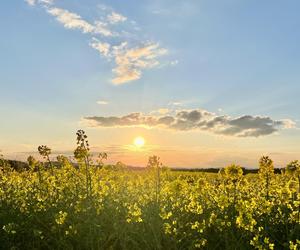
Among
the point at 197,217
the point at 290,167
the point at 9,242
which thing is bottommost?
the point at 9,242

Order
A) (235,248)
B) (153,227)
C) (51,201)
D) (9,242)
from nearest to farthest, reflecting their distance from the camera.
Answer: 1. (235,248)
2. (153,227)
3. (9,242)
4. (51,201)

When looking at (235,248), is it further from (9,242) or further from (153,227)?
(9,242)

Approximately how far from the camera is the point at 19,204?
1064 centimetres

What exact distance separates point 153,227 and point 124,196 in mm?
2992

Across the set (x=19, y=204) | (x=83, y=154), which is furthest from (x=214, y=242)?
(x=19, y=204)

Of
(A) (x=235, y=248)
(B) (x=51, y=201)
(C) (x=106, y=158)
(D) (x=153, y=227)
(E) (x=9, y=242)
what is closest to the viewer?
(A) (x=235, y=248)

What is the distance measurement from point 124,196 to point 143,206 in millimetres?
1452

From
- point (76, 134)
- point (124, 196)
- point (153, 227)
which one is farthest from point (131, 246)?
point (124, 196)

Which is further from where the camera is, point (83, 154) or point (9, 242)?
point (9, 242)

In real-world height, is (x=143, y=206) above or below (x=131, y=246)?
above

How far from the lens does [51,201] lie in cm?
970

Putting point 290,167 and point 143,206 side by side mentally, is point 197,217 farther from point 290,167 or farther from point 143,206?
point 290,167

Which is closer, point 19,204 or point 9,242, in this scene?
point 9,242

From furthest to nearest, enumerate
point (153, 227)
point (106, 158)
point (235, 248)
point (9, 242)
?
point (106, 158) → point (9, 242) → point (153, 227) → point (235, 248)
